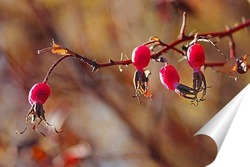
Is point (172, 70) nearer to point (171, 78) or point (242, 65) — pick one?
point (171, 78)

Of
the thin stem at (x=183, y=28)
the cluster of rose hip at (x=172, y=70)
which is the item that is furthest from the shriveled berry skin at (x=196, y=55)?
the thin stem at (x=183, y=28)

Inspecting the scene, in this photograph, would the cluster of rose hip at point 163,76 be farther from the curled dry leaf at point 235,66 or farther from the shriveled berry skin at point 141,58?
the curled dry leaf at point 235,66

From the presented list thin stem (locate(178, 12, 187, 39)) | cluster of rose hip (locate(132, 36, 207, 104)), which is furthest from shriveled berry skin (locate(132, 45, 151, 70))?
thin stem (locate(178, 12, 187, 39))

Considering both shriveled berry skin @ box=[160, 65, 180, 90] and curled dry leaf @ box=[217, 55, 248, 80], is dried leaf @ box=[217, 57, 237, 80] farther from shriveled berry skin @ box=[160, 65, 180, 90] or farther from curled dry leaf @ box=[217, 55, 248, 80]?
shriveled berry skin @ box=[160, 65, 180, 90]

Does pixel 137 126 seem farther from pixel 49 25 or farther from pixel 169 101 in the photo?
pixel 49 25

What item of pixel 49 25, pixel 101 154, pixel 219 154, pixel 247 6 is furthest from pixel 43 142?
pixel 247 6
